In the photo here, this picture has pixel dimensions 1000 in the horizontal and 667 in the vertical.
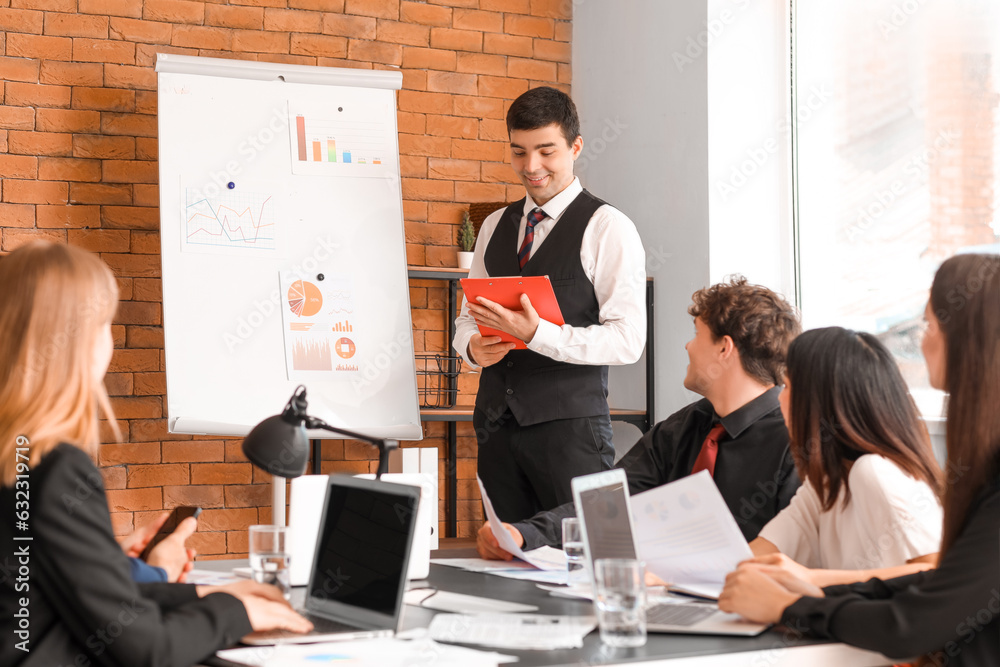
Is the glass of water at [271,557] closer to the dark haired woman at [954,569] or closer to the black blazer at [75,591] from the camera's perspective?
the black blazer at [75,591]

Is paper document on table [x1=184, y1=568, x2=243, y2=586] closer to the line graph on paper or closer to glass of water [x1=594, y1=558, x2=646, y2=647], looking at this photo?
glass of water [x1=594, y1=558, x2=646, y2=647]

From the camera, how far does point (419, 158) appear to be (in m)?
3.79

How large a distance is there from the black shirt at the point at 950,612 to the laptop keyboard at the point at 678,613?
164mm

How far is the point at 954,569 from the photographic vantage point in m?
1.09

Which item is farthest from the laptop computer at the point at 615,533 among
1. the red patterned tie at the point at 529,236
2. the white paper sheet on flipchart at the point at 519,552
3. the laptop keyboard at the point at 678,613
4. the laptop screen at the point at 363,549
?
the red patterned tie at the point at 529,236

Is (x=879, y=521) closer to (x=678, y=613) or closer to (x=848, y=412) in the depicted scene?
(x=848, y=412)

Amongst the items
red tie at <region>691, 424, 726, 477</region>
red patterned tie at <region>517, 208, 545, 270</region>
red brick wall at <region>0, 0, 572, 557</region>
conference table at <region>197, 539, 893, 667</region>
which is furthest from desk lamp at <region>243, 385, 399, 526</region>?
red brick wall at <region>0, 0, 572, 557</region>

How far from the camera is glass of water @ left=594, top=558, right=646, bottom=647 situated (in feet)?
3.62

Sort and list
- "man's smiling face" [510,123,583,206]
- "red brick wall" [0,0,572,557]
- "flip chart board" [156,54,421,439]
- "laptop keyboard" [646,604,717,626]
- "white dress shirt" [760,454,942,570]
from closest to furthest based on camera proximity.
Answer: "laptop keyboard" [646,604,717,626] < "white dress shirt" [760,454,942,570] < "man's smiling face" [510,123,583,206] < "flip chart board" [156,54,421,439] < "red brick wall" [0,0,572,557]

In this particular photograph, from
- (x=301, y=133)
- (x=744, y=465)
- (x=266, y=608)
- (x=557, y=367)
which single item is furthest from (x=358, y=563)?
(x=301, y=133)

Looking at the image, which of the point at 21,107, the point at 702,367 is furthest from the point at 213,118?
the point at 702,367

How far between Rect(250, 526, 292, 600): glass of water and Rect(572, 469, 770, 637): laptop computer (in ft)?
1.43

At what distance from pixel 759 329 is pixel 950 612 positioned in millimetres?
904

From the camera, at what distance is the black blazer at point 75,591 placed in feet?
3.28
